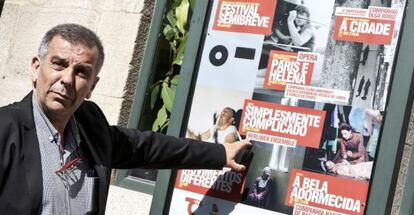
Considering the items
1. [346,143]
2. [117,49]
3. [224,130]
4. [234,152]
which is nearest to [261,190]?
[234,152]

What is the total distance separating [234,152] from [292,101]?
14.8 inches

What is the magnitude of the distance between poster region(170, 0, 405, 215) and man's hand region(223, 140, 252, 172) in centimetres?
4

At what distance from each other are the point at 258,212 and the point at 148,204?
3.33 feet

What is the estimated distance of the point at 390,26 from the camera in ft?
10.3

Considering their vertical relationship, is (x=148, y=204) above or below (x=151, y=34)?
below

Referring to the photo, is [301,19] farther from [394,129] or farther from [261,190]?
[261,190]

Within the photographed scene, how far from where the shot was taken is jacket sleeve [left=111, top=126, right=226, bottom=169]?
3.26m

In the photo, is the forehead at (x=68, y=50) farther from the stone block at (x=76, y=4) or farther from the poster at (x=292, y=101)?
the stone block at (x=76, y=4)

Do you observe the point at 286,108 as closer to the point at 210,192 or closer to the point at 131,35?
the point at 210,192

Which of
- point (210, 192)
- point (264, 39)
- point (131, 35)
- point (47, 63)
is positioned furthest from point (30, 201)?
point (131, 35)

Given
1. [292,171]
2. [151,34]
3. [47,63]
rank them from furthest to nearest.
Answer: [151,34] < [292,171] < [47,63]

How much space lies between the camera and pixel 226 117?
11.5 ft

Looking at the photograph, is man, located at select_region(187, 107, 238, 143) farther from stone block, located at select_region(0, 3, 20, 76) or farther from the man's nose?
stone block, located at select_region(0, 3, 20, 76)

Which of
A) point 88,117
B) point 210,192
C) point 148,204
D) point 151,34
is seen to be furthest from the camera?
point 151,34
